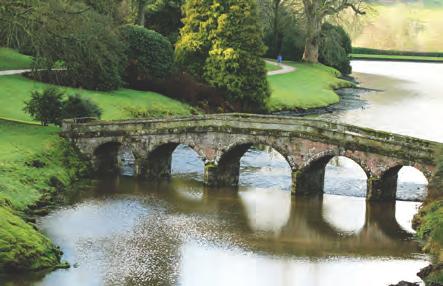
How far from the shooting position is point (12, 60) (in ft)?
275

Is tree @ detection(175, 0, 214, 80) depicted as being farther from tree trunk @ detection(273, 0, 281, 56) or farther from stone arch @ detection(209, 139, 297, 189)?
tree trunk @ detection(273, 0, 281, 56)

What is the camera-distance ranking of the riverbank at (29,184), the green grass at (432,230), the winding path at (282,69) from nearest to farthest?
the riverbank at (29,184)
the green grass at (432,230)
the winding path at (282,69)

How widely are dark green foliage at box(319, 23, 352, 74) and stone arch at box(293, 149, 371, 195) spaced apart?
235 feet

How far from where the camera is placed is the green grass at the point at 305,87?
94.2 meters

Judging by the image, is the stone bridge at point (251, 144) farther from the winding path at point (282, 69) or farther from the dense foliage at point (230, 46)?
the winding path at point (282, 69)

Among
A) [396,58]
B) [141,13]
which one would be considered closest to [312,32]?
[141,13]

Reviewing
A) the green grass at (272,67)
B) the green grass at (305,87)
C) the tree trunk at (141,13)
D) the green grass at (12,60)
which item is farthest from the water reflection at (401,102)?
the green grass at (12,60)

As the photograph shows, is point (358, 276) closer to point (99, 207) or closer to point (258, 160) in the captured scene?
point (99, 207)

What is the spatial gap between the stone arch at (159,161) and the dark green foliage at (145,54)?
2384 cm

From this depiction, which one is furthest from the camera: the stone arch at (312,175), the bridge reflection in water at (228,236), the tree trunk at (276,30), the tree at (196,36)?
the tree trunk at (276,30)

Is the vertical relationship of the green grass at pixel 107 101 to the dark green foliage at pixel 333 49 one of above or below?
below

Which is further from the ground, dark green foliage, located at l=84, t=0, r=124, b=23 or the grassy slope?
dark green foliage, located at l=84, t=0, r=124, b=23

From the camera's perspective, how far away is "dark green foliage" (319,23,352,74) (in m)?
128

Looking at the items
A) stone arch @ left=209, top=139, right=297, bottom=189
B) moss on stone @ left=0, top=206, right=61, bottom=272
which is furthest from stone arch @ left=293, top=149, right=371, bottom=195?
moss on stone @ left=0, top=206, right=61, bottom=272
